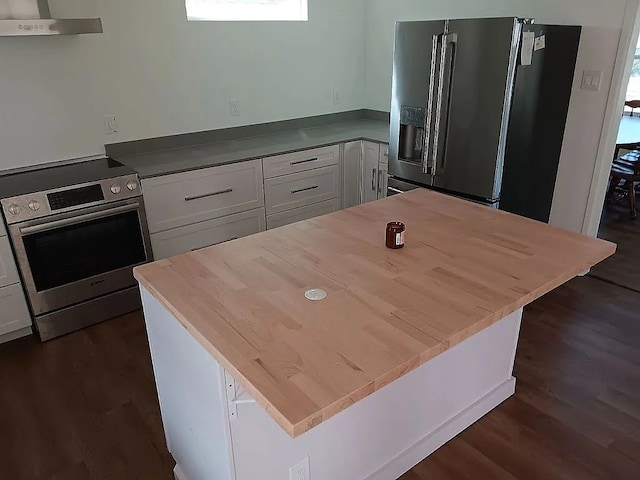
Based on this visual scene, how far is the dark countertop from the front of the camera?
320 centimetres

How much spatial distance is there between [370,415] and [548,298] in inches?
79.0

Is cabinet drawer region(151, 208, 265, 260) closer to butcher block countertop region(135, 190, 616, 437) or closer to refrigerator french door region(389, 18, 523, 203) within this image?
refrigerator french door region(389, 18, 523, 203)

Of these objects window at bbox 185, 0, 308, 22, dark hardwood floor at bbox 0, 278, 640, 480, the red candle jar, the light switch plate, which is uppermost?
window at bbox 185, 0, 308, 22

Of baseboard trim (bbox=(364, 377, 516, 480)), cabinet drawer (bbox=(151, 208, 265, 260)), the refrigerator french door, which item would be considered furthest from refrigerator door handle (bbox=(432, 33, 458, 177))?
baseboard trim (bbox=(364, 377, 516, 480))

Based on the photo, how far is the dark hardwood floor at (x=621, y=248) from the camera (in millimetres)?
3484

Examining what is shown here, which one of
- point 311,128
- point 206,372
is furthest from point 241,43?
point 206,372

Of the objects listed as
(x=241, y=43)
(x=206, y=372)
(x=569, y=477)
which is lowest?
(x=569, y=477)

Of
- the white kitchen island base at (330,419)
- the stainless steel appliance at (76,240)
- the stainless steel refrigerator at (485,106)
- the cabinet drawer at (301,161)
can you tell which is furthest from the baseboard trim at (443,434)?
the cabinet drawer at (301,161)

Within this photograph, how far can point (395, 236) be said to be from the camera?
5.72 feet

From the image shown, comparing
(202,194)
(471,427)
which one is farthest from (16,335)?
(471,427)

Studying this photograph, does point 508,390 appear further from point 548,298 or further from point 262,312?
point 262,312

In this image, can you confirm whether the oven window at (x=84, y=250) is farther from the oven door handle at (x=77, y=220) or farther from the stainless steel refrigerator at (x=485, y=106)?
the stainless steel refrigerator at (x=485, y=106)

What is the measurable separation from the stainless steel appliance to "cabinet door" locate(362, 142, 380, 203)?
1.74m

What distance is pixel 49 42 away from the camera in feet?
9.81
